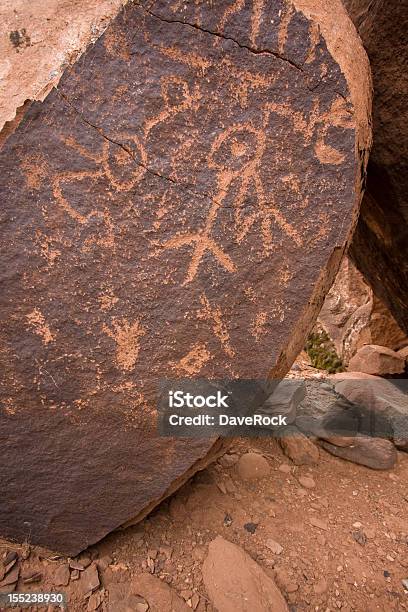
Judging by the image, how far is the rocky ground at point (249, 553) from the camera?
120 centimetres

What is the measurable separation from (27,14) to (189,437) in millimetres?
1302

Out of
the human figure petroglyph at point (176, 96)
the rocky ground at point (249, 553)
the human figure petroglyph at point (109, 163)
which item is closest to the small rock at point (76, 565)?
the rocky ground at point (249, 553)

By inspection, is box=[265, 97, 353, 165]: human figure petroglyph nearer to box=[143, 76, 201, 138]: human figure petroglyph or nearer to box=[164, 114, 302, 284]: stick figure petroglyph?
box=[164, 114, 302, 284]: stick figure petroglyph

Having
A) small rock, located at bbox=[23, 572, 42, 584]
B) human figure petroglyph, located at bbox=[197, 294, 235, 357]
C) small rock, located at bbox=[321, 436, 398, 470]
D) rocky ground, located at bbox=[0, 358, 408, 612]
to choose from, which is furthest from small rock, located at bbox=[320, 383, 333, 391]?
small rock, located at bbox=[23, 572, 42, 584]

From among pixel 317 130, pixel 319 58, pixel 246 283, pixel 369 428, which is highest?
pixel 319 58

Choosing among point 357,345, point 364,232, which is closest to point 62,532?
point 364,232

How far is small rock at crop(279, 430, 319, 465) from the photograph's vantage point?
1.72 m

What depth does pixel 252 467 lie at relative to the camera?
165cm

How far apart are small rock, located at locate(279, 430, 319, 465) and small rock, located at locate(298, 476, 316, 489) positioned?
75mm

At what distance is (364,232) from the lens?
2047 mm

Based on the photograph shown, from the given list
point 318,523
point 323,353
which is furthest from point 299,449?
point 323,353

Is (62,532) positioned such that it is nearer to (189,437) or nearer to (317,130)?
(189,437)

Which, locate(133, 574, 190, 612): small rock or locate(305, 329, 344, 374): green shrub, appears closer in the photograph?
locate(133, 574, 190, 612): small rock

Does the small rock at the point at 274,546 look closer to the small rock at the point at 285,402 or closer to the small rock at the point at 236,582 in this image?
the small rock at the point at 236,582
